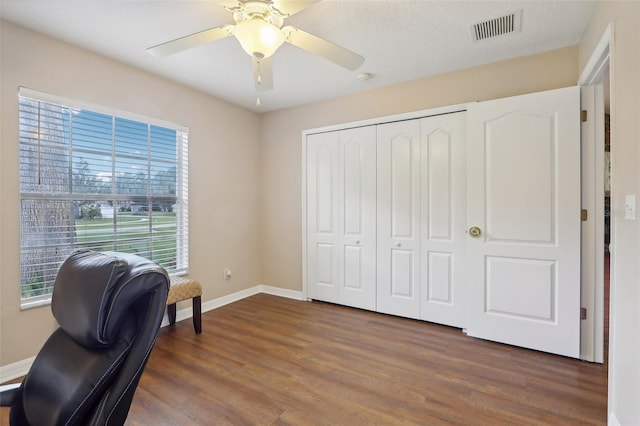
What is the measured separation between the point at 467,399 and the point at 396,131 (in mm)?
2502

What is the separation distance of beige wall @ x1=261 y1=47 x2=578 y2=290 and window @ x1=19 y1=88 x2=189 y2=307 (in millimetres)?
1229

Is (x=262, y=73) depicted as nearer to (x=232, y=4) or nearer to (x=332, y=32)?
(x=232, y=4)

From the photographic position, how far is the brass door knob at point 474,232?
9.14ft

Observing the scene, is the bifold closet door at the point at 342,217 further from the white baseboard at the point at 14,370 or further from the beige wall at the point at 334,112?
the white baseboard at the point at 14,370

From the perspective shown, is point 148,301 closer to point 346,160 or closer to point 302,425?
point 302,425

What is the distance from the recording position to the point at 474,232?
2801 millimetres

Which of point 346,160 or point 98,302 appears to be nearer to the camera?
point 98,302

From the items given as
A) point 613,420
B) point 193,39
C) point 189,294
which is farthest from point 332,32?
point 613,420

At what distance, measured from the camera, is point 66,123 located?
2492mm

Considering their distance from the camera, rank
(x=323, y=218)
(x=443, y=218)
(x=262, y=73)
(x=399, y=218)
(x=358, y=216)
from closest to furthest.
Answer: (x=262, y=73)
(x=443, y=218)
(x=399, y=218)
(x=358, y=216)
(x=323, y=218)

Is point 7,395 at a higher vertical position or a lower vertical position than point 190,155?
lower

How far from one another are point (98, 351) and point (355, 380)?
1688 millimetres

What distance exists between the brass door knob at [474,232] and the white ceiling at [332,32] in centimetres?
154

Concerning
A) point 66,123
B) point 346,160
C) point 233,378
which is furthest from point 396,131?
point 66,123
